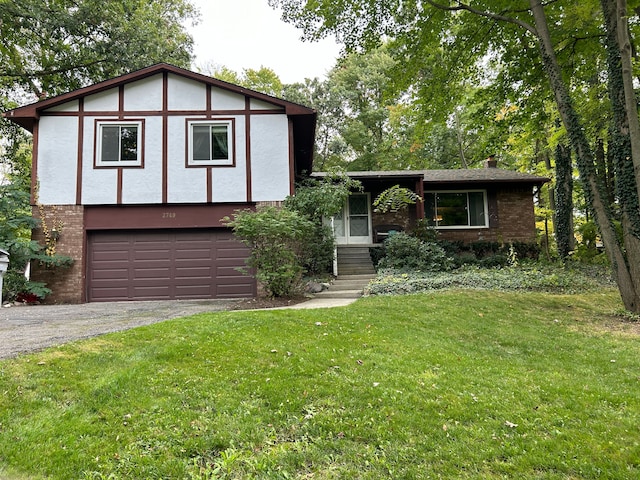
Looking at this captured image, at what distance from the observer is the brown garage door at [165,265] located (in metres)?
10.9

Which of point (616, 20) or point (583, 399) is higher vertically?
point (616, 20)

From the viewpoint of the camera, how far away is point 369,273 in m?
12.2

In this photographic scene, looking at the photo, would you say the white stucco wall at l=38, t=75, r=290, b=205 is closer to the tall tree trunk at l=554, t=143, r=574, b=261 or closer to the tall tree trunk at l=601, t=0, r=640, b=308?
the tall tree trunk at l=601, t=0, r=640, b=308

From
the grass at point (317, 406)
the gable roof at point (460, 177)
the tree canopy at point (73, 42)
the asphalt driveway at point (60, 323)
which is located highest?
the tree canopy at point (73, 42)

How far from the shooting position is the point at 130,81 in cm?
1128

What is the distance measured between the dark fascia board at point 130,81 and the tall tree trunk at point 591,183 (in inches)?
224

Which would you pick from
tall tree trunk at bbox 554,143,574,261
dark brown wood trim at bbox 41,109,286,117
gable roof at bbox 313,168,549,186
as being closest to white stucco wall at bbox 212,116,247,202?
dark brown wood trim at bbox 41,109,286,117

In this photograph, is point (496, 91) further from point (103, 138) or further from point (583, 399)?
point (103, 138)

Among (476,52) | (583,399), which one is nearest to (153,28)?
(476,52)

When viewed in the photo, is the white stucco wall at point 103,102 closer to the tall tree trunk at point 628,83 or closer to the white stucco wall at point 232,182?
the white stucco wall at point 232,182

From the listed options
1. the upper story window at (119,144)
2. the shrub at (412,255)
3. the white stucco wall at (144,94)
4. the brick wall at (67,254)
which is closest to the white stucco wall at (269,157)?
the white stucco wall at (144,94)

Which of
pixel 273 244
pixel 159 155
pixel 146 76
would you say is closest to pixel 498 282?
pixel 273 244

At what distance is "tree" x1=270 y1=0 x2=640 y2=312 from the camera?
7.20 m

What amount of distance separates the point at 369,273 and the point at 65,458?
33.4ft
